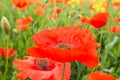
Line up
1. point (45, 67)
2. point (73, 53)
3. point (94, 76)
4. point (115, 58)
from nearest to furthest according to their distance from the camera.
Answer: point (73, 53)
point (94, 76)
point (45, 67)
point (115, 58)

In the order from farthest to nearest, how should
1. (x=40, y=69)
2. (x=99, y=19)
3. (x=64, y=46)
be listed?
(x=99, y=19)
(x=40, y=69)
(x=64, y=46)

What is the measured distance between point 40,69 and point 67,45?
130 mm

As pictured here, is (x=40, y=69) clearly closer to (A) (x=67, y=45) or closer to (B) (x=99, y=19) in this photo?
(A) (x=67, y=45)

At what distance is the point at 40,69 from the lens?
886mm

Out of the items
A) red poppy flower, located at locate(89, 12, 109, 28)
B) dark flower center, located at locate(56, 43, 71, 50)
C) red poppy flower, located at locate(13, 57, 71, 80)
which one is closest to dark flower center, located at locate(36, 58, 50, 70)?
red poppy flower, located at locate(13, 57, 71, 80)

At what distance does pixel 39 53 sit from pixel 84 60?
8cm

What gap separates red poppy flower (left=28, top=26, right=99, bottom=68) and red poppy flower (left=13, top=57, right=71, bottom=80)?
0.18ft

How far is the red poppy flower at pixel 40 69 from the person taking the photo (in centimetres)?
80

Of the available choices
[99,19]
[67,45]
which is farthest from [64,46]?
[99,19]

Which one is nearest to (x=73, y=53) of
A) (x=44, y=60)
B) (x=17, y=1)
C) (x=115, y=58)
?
(x=44, y=60)

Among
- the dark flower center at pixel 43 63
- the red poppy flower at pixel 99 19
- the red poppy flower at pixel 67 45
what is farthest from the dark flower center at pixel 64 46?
the red poppy flower at pixel 99 19

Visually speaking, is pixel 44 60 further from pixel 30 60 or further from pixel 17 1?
pixel 17 1

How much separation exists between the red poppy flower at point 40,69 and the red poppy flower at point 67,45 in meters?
0.06

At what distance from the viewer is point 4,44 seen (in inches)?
79.8
